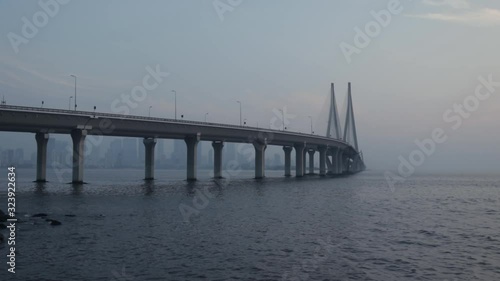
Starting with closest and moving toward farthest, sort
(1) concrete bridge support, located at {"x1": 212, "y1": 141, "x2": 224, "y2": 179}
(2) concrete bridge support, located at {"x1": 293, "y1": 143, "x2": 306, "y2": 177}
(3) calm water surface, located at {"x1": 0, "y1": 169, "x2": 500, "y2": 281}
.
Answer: (3) calm water surface, located at {"x1": 0, "y1": 169, "x2": 500, "y2": 281}, (1) concrete bridge support, located at {"x1": 212, "y1": 141, "x2": 224, "y2": 179}, (2) concrete bridge support, located at {"x1": 293, "y1": 143, "x2": 306, "y2": 177}

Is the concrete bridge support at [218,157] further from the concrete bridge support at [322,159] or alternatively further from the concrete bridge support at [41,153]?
the concrete bridge support at [322,159]

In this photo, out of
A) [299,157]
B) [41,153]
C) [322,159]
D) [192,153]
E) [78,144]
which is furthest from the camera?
[322,159]

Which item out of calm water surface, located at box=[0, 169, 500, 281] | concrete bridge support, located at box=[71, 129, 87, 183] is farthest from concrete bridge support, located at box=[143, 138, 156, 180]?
calm water surface, located at box=[0, 169, 500, 281]

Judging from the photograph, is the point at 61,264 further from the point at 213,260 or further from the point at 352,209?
the point at 352,209

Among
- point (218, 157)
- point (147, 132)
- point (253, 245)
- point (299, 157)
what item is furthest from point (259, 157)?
point (253, 245)

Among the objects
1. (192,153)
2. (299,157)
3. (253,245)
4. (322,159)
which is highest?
(192,153)

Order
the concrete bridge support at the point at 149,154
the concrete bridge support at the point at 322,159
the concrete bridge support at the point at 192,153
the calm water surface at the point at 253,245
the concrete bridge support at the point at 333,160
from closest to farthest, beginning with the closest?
1. the calm water surface at the point at 253,245
2. the concrete bridge support at the point at 149,154
3. the concrete bridge support at the point at 192,153
4. the concrete bridge support at the point at 322,159
5. the concrete bridge support at the point at 333,160

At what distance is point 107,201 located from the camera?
53875 mm

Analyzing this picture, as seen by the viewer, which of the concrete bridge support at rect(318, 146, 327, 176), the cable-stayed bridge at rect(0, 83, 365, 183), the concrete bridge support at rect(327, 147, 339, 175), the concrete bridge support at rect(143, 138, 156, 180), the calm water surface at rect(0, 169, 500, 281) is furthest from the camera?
the concrete bridge support at rect(327, 147, 339, 175)

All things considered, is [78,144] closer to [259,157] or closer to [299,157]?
[259,157]

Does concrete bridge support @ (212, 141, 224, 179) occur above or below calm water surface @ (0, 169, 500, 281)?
above

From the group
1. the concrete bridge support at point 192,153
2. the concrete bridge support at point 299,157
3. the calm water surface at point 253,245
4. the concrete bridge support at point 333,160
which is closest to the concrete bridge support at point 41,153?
the concrete bridge support at point 192,153

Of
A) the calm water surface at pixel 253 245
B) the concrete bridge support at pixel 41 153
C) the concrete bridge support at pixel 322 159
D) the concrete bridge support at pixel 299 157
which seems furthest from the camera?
the concrete bridge support at pixel 322 159

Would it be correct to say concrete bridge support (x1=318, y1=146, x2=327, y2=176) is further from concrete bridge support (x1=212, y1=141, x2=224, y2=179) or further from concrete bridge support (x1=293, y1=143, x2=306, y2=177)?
concrete bridge support (x1=212, y1=141, x2=224, y2=179)
